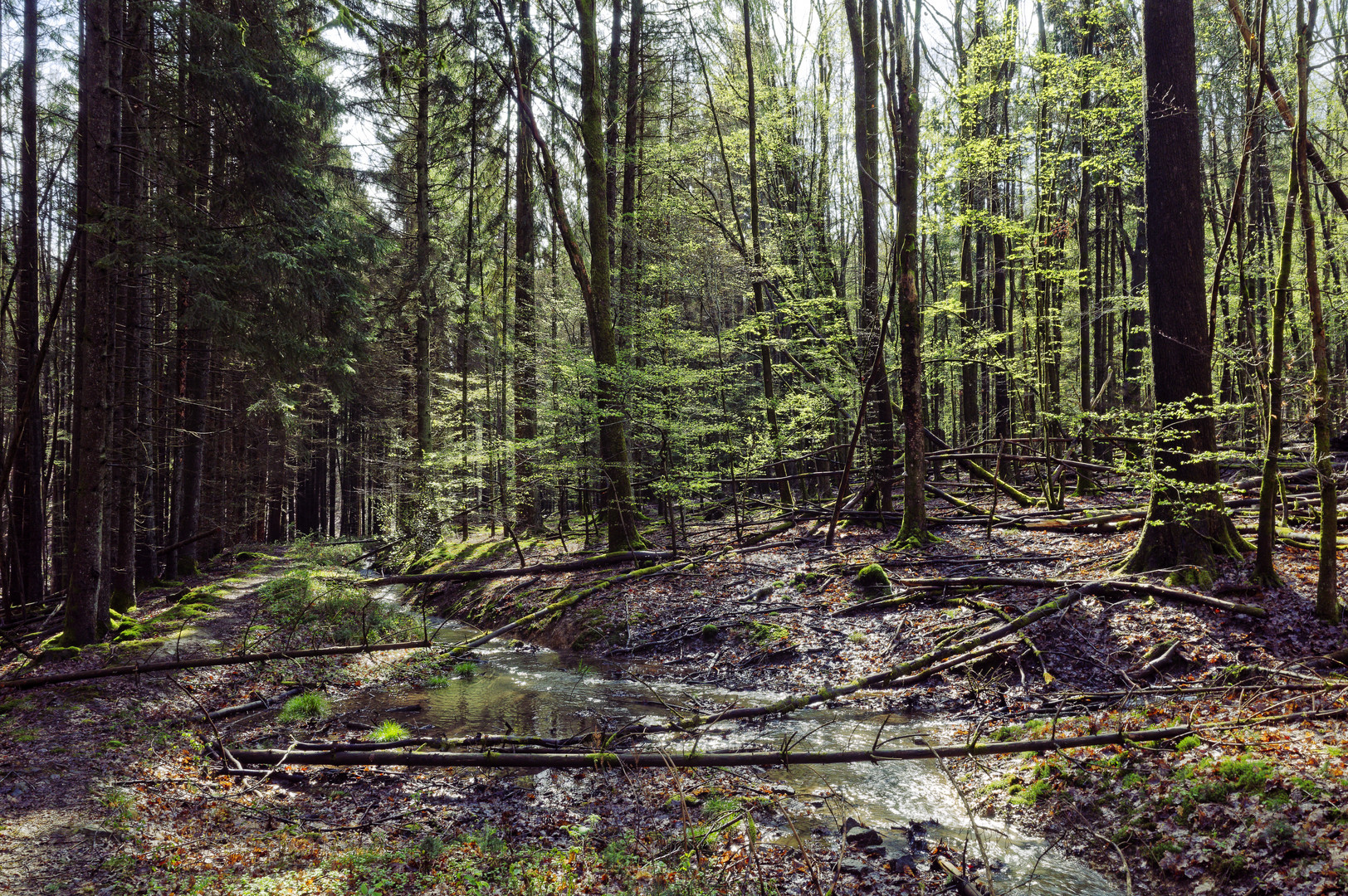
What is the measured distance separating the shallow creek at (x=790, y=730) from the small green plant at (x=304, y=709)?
0.39 meters

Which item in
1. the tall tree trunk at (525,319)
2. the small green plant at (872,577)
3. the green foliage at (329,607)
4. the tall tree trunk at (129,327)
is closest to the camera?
the small green plant at (872,577)

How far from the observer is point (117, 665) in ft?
26.9

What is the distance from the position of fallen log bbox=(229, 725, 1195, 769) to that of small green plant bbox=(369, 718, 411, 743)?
1.74 feet

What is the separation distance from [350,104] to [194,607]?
14.3 m

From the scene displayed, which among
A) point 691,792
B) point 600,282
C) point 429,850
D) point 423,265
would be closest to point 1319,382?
point 691,792

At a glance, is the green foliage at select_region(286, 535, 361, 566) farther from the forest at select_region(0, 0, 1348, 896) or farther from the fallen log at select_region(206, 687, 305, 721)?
the fallen log at select_region(206, 687, 305, 721)

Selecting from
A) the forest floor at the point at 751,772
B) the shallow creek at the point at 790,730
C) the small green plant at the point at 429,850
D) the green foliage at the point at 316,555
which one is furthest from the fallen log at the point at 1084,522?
the green foliage at the point at 316,555

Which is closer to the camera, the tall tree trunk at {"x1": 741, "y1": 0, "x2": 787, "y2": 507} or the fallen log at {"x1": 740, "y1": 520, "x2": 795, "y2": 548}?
the fallen log at {"x1": 740, "y1": 520, "x2": 795, "y2": 548}

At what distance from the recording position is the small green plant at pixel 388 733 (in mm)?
6514

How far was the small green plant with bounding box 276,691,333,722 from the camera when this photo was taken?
734cm

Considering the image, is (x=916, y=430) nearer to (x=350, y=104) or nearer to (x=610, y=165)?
(x=610, y=165)

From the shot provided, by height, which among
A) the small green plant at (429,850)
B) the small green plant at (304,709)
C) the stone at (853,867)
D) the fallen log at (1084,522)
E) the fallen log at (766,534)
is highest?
the fallen log at (1084,522)

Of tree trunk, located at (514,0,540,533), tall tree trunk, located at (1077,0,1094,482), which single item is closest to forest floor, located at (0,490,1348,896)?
tree trunk, located at (514,0,540,533)

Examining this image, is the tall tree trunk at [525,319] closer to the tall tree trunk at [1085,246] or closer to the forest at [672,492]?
the forest at [672,492]
